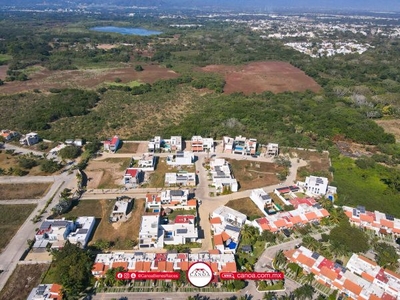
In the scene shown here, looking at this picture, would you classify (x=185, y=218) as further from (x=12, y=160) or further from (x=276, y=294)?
(x=12, y=160)

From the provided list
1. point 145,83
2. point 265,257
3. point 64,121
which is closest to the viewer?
point 265,257

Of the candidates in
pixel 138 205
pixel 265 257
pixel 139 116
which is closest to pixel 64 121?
pixel 139 116

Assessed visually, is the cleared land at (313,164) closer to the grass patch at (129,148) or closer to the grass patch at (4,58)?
the grass patch at (129,148)

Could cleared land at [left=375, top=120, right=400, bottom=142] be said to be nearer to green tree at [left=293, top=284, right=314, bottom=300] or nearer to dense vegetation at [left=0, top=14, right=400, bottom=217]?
dense vegetation at [left=0, top=14, right=400, bottom=217]

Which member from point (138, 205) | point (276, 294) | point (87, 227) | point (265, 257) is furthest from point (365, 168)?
point (87, 227)

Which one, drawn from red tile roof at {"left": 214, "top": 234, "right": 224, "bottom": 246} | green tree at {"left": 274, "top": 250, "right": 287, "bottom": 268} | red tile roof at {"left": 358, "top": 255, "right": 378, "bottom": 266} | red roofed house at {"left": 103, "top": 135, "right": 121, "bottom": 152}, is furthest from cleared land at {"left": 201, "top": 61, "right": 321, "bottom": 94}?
red tile roof at {"left": 358, "top": 255, "right": 378, "bottom": 266}

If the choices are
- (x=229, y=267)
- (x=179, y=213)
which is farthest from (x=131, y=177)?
(x=229, y=267)

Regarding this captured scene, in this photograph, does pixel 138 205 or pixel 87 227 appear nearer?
pixel 87 227

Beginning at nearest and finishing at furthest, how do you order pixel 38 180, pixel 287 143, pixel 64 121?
pixel 38 180 → pixel 287 143 → pixel 64 121
